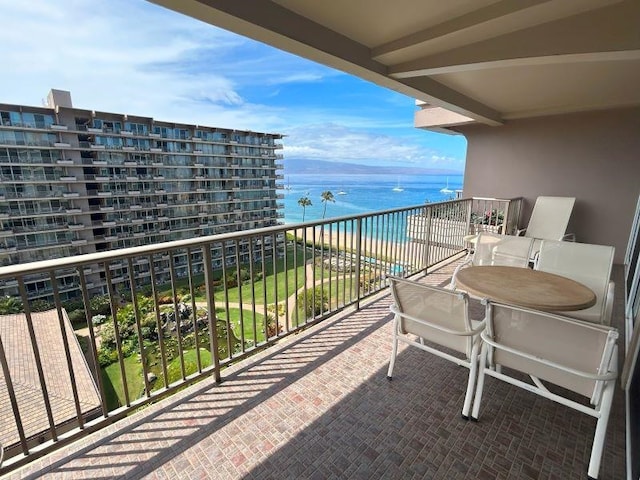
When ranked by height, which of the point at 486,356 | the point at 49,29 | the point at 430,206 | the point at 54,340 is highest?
the point at 49,29

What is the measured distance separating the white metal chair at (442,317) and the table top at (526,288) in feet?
1.11

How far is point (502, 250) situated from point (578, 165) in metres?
4.59

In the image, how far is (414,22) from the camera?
2.80 meters

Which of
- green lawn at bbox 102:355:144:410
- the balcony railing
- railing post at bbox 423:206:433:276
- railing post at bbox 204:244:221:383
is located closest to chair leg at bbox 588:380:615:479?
the balcony railing

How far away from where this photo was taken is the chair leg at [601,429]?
1.52 meters

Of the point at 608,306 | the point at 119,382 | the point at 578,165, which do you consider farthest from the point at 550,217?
the point at 119,382

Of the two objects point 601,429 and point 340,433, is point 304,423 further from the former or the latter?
point 601,429

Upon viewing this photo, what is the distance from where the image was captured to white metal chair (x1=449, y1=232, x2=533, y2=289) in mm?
3158

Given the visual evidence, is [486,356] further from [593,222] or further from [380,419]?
[593,222]

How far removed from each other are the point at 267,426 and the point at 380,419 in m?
0.74

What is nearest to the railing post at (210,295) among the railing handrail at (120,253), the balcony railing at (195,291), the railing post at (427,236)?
the balcony railing at (195,291)

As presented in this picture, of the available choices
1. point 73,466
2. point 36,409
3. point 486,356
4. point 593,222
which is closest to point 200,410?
point 73,466

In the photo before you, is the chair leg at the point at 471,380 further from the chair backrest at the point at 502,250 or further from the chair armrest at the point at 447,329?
the chair backrest at the point at 502,250

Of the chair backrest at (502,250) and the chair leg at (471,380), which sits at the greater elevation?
the chair backrest at (502,250)
